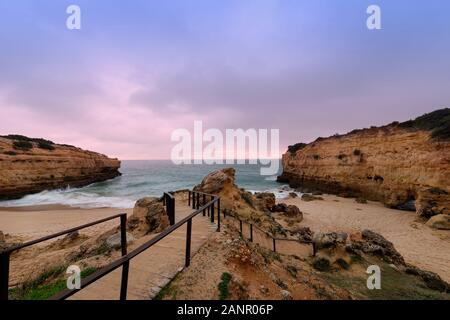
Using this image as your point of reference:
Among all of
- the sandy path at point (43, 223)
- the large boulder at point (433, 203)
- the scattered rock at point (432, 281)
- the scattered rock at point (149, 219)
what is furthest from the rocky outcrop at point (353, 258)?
the sandy path at point (43, 223)

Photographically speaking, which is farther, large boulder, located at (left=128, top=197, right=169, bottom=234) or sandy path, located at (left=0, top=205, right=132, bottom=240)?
sandy path, located at (left=0, top=205, right=132, bottom=240)

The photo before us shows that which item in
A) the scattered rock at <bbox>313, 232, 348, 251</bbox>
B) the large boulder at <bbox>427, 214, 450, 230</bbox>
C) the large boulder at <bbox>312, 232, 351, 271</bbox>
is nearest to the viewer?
the large boulder at <bbox>312, 232, 351, 271</bbox>

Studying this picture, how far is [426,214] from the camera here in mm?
16016

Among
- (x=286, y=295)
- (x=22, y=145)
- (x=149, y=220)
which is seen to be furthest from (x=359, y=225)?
(x=22, y=145)

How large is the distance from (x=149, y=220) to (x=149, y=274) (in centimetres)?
433

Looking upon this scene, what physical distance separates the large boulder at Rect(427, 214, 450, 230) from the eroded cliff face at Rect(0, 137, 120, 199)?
126 feet

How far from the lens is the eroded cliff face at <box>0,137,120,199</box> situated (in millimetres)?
25562

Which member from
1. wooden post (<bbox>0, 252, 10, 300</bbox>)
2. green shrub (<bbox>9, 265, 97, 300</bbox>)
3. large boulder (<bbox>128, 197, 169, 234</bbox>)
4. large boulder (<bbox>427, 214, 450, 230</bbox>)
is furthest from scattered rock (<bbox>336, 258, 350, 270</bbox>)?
large boulder (<bbox>427, 214, 450, 230</bbox>)

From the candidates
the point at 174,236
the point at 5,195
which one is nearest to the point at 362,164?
the point at 174,236

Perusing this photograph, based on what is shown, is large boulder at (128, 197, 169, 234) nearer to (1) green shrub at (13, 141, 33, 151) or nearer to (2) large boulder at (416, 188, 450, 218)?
(2) large boulder at (416, 188, 450, 218)

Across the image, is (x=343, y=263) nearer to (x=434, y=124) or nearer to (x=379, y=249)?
(x=379, y=249)

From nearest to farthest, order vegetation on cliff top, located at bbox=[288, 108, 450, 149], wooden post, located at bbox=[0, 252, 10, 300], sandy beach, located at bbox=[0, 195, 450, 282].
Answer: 1. wooden post, located at bbox=[0, 252, 10, 300]
2. sandy beach, located at bbox=[0, 195, 450, 282]
3. vegetation on cliff top, located at bbox=[288, 108, 450, 149]

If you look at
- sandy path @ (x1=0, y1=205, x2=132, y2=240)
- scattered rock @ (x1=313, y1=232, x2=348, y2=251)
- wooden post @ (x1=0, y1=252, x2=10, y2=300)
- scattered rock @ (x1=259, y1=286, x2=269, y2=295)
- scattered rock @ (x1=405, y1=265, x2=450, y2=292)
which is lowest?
sandy path @ (x1=0, y1=205, x2=132, y2=240)
